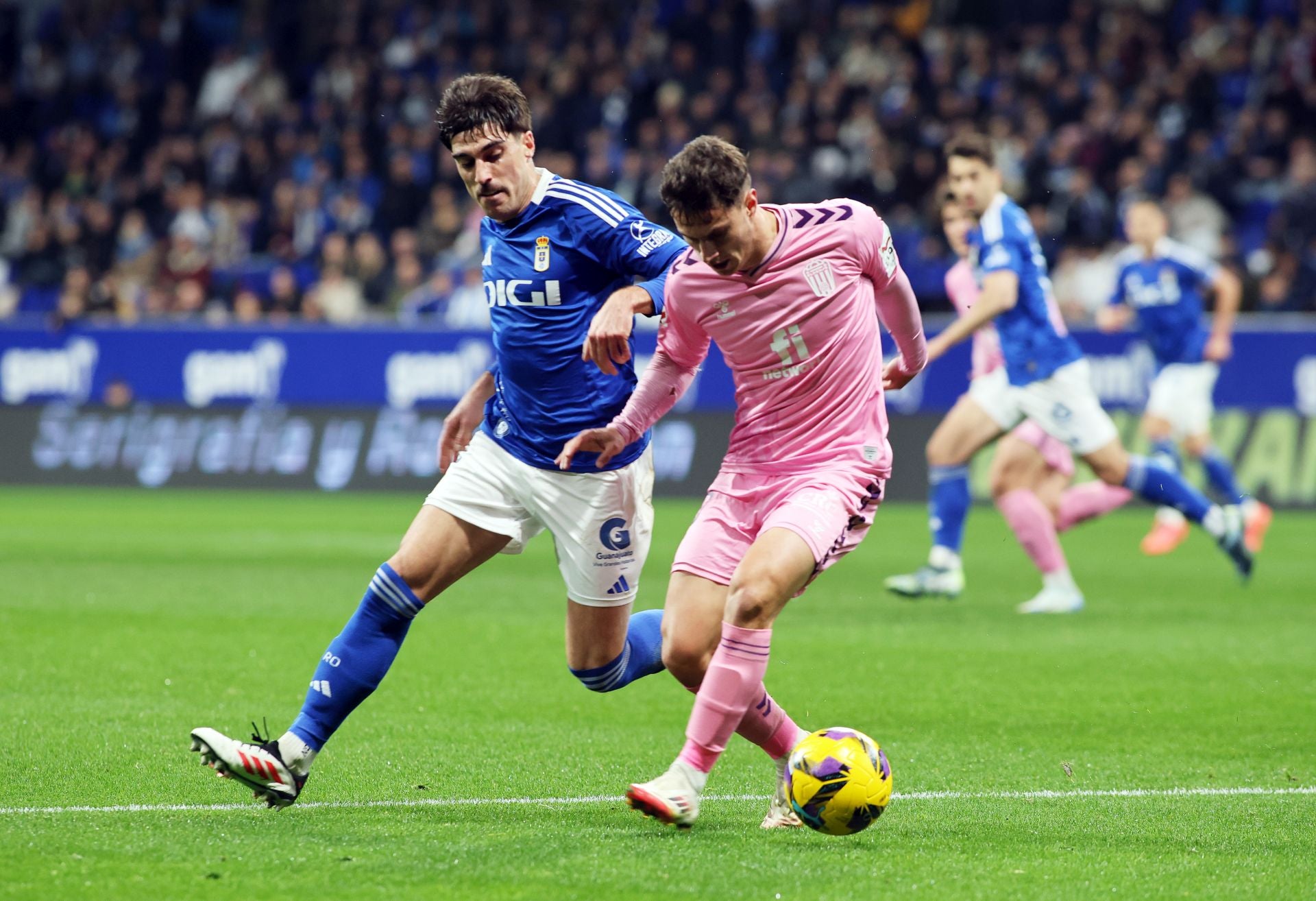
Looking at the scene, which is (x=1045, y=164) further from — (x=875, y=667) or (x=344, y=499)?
(x=875, y=667)

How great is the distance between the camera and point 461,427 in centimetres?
610

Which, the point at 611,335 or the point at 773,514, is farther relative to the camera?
the point at 773,514

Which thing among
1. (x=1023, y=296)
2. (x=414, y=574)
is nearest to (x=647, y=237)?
(x=414, y=574)

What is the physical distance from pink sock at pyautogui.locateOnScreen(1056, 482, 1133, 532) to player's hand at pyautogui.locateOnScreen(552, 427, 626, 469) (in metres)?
7.18

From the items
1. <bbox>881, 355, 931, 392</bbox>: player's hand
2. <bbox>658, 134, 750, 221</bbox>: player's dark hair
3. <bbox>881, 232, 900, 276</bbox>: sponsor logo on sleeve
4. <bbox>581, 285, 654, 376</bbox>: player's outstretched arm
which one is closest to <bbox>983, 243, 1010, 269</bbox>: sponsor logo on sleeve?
<bbox>881, 355, 931, 392</bbox>: player's hand

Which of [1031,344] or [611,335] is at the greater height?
[611,335]

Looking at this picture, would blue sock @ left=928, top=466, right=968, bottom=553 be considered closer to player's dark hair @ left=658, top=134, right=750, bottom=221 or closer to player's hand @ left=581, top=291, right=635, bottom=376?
player's hand @ left=581, top=291, right=635, bottom=376

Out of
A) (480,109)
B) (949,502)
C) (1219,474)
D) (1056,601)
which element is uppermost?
(480,109)

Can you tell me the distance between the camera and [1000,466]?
11.3m

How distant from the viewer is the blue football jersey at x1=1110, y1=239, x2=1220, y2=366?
48.7ft

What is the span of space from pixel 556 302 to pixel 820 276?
37.3 inches

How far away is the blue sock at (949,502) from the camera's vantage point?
11078mm

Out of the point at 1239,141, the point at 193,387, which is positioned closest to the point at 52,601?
the point at 193,387

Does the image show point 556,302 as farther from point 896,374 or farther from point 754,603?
point 754,603
